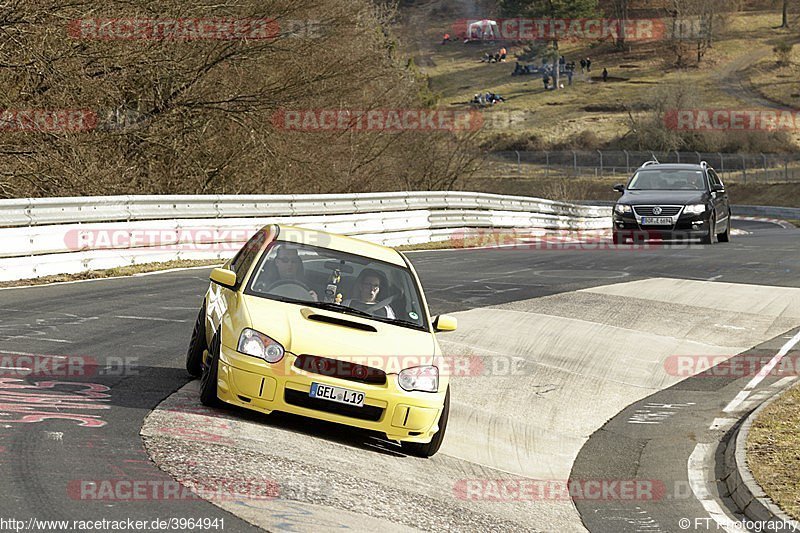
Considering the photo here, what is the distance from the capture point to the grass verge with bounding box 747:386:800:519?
8.14 meters

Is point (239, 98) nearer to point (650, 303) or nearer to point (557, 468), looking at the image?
point (650, 303)

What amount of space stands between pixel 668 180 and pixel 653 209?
1.29 m

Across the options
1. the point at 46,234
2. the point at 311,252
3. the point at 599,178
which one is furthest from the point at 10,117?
the point at 599,178

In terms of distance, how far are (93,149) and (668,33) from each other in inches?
4553

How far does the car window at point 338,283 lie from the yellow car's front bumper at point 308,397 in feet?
2.91

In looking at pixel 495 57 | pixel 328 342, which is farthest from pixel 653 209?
pixel 495 57

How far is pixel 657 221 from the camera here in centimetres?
2664
